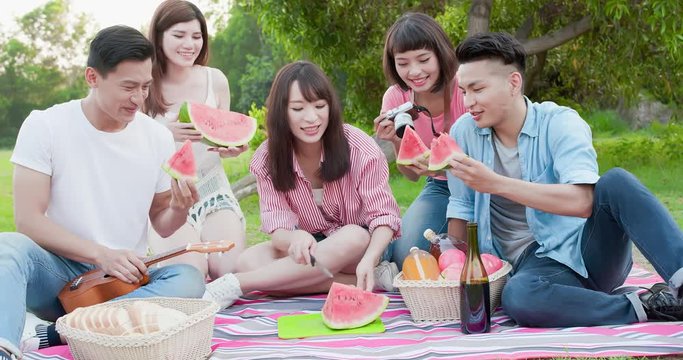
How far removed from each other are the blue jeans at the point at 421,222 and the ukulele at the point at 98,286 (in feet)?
4.97

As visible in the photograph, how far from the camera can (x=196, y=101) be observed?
544cm

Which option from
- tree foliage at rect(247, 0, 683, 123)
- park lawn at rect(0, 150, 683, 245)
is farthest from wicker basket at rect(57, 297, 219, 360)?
tree foliage at rect(247, 0, 683, 123)

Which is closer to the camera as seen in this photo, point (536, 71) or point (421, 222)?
point (421, 222)

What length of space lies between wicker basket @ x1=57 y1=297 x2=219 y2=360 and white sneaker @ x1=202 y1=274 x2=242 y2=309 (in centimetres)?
106

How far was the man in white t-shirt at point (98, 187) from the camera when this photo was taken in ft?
12.9

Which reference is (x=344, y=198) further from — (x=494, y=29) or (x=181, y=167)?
(x=494, y=29)

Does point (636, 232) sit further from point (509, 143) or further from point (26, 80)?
point (26, 80)

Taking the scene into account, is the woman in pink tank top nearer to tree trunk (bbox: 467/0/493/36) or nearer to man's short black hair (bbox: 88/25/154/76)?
man's short black hair (bbox: 88/25/154/76)

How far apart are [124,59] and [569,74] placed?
1055cm

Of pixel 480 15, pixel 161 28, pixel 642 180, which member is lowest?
pixel 642 180

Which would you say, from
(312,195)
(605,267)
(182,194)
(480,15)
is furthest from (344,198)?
(480,15)

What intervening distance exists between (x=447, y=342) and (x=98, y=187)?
1.83m

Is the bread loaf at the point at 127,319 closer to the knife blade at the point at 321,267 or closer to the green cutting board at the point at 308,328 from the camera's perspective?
the green cutting board at the point at 308,328

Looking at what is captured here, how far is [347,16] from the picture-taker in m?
→ 11.2
